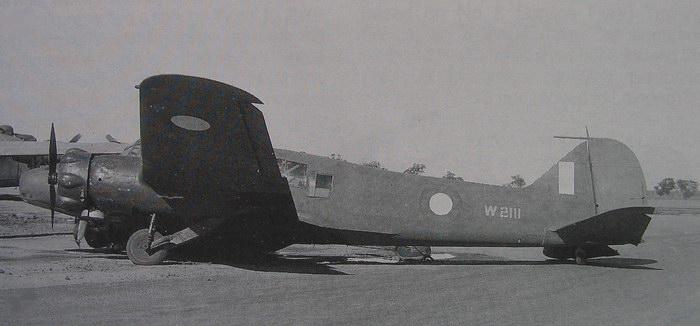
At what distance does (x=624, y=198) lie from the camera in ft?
33.5

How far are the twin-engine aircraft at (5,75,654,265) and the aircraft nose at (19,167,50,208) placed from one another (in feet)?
0.08

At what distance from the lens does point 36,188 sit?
10.1 m

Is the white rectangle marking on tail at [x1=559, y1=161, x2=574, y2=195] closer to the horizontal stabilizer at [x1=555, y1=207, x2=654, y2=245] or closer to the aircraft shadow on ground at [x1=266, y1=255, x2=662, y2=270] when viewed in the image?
the horizontal stabilizer at [x1=555, y1=207, x2=654, y2=245]

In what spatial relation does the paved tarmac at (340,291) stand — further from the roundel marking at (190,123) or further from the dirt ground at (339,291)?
the roundel marking at (190,123)

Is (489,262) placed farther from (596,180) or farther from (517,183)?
(517,183)

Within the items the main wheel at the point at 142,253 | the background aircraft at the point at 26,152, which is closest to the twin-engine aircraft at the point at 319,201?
the main wheel at the point at 142,253

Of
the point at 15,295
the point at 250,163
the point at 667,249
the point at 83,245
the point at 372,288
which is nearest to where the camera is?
the point at 15,295

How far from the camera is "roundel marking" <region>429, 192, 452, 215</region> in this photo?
1000 centimetres

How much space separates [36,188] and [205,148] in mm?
4251

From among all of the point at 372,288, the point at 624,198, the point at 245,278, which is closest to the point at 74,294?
the point at 245,278

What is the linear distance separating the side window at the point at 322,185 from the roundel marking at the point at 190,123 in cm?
263

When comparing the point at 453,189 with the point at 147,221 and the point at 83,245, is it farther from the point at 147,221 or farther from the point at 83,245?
the point at 83,245

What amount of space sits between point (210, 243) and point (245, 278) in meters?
2.81

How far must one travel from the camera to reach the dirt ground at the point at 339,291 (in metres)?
5.61
